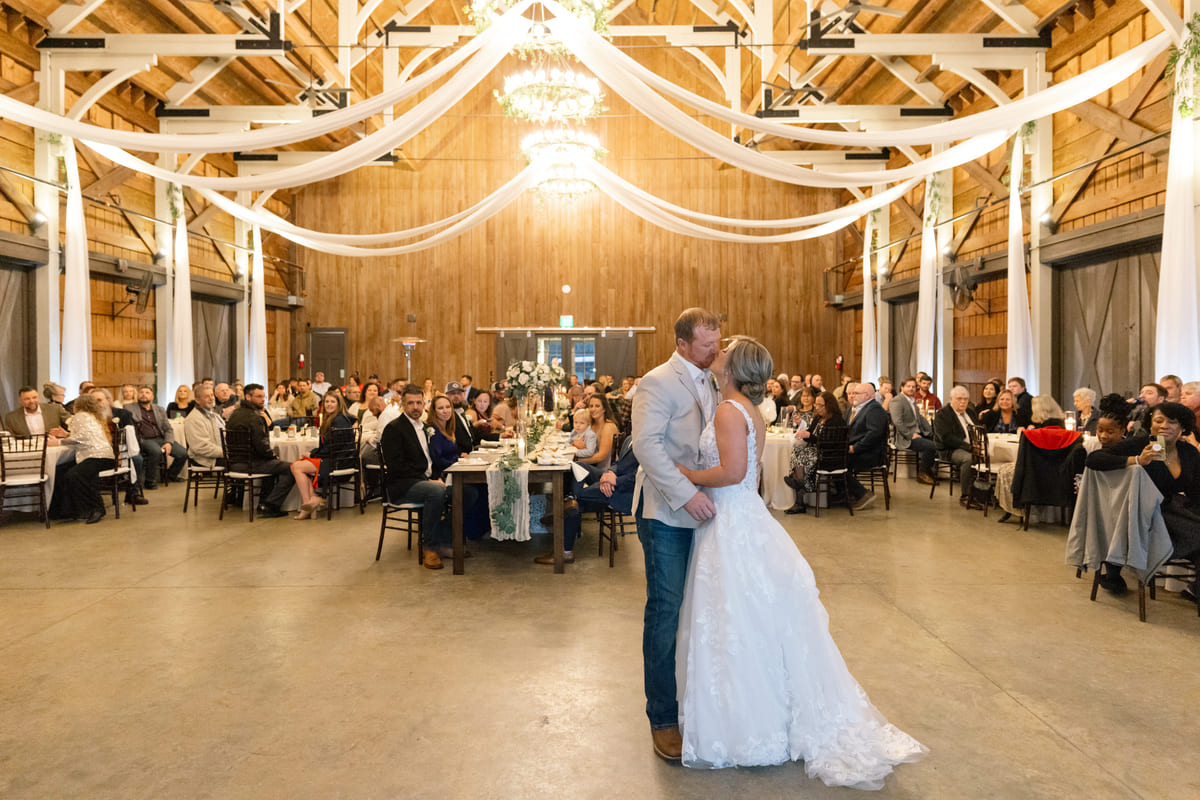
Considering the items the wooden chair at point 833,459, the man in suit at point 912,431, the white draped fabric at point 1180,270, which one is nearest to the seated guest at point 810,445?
the wooden chair at point 833,459

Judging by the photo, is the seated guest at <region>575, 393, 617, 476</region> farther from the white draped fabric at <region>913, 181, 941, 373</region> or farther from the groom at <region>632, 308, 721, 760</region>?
the white draped fabric at <region>913, 181, 941, 373</region>

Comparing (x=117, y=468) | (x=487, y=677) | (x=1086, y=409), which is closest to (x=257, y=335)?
(x=117, y=468)

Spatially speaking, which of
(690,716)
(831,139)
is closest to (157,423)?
(831,139)

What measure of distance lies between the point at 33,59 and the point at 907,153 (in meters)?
12.8

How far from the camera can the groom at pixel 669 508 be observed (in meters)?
2.76

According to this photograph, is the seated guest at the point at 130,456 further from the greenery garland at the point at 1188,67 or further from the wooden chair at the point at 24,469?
the greenery garland at the point at 1188,67

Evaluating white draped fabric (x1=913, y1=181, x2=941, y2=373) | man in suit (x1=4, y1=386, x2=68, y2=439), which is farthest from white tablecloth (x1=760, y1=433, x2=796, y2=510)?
man in suit (x1=4, y1=386, x2=68, y2=439)

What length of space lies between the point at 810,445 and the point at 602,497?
2.73 metres

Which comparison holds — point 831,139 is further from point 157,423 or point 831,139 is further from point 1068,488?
point 157,423

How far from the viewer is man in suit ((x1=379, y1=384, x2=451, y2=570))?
18.8 ft

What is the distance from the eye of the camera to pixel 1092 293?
9531 mm

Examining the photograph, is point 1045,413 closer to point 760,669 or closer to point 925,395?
point 925,395

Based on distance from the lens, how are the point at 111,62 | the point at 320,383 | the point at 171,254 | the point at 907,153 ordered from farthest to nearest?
the point at 320,383 → the point at 907,153 → the point at 171,254 → the point at 111,62

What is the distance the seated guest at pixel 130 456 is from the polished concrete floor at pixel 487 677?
1913 mm
